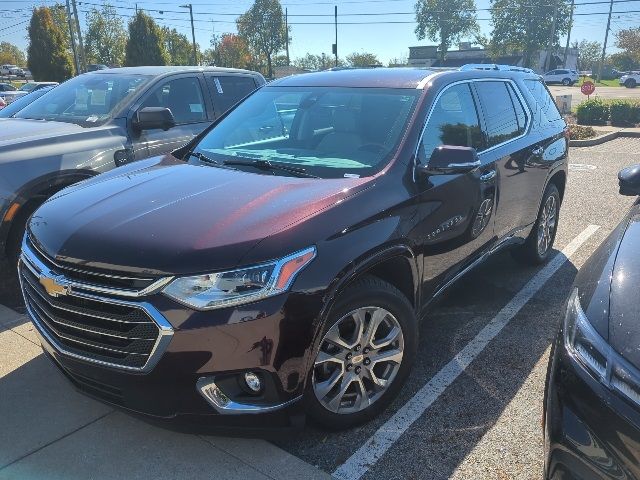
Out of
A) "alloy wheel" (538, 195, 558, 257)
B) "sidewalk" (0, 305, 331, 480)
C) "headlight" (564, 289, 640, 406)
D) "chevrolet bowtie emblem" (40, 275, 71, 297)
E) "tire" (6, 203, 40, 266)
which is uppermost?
"chevrolet bowtie emblem" (40, 275, 71, 297)

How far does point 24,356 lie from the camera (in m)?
3.54

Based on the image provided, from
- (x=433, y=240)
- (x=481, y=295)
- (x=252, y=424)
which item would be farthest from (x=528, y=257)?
(x=252, y=424)

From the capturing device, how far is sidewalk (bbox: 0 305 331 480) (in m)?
2.53

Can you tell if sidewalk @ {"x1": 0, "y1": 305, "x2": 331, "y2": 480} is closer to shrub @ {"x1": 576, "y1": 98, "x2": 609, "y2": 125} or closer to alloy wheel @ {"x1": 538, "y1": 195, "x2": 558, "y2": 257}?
alloy wheel @ {"x1": 538, "y1": 195, "x2": 558, "y2": 257}

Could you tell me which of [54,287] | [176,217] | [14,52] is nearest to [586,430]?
[176,217]

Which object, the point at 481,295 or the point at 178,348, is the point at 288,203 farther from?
the point at 481,295

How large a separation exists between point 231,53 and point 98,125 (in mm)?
80265

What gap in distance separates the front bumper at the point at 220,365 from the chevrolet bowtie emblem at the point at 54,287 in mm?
43

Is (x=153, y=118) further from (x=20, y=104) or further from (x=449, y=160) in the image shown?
(x=449, y=160)

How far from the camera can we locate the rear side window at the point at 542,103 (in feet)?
16.4

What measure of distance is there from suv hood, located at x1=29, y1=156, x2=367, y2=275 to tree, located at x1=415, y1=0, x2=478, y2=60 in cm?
9399

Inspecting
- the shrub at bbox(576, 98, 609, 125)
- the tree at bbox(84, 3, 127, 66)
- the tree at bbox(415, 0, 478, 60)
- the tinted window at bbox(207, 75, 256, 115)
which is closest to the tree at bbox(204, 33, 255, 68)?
the tree at bbox(84, 3, 127, 66)

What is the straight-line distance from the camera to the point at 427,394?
10.4 feet

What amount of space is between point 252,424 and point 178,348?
491 millimetres
